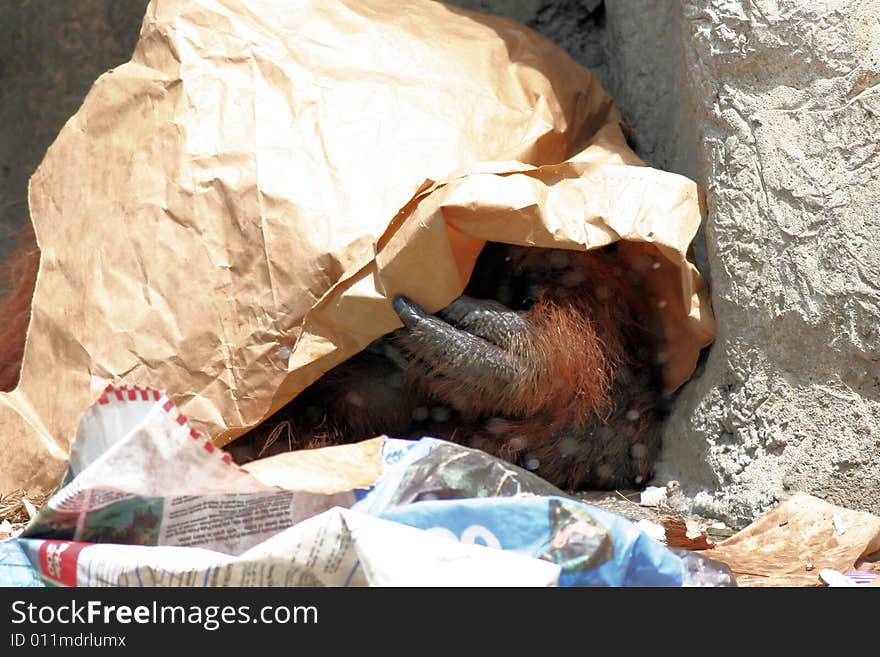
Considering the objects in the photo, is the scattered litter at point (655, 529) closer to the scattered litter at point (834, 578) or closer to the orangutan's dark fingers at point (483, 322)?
the scattered litter at point (834, 578)

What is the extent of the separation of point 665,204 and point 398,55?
61 cm

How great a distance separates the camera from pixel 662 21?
2309mm

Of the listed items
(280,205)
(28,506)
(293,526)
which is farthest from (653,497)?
(28,506)

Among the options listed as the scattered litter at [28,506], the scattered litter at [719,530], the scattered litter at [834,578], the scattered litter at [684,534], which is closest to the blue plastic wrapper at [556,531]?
the scattered litter at [834,578]

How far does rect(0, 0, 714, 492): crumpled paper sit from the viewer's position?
1890 millimetres

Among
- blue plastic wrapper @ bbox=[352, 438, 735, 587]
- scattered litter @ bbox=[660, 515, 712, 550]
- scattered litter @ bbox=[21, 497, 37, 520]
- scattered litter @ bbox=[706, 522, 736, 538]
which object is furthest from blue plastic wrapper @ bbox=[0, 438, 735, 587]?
scattered litter @ bbox=[21, 497, 37, 520]

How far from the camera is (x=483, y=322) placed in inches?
78.7

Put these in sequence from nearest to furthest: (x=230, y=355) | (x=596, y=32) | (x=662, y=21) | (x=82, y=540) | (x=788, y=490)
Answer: (x=82, y=540), (x=788, y=490), (x=230, y=355), (x=662, y=21), (x=596, y=32)

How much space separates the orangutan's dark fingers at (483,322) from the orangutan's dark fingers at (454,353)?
14 millimetres

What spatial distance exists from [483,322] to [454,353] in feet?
0.29

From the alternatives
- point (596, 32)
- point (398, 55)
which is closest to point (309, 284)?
point (398, 55)

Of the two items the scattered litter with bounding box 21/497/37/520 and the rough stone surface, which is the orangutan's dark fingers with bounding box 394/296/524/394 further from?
the scattered litter with bounding box 21/497/37/520

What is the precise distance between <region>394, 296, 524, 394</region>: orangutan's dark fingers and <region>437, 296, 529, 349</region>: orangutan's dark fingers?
0.01 meters
